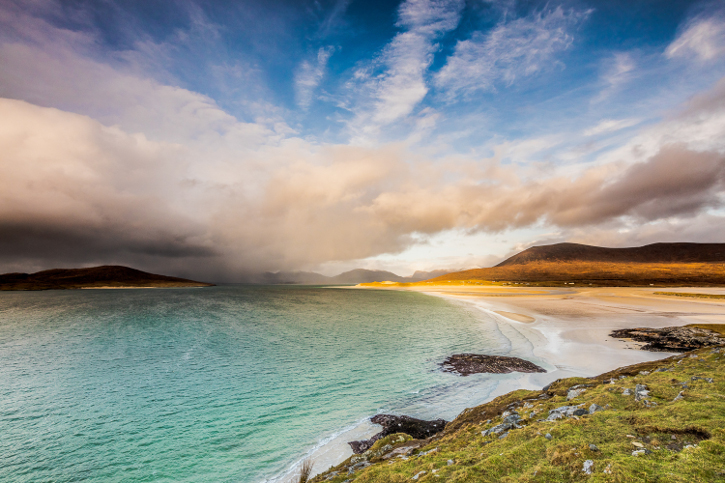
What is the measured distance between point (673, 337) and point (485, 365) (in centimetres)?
2317

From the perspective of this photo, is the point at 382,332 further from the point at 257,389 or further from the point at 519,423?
the point at 519,423

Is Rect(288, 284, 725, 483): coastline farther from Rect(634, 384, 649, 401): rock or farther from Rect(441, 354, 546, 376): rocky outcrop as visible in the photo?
Rect(634, 384, 649, 401): rock

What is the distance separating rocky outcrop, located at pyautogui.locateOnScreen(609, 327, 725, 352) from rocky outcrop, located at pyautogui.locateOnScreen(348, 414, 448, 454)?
85.8 feet

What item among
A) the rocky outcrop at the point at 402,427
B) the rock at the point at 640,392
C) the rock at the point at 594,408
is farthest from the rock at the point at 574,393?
the rocky outcrop at the point at 402,427

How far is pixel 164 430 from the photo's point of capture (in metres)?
15.2

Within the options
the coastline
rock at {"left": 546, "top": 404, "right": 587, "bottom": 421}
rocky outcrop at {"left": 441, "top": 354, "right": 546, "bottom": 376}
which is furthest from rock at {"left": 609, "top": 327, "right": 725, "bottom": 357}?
rock at {"left": 546, "top": 404, "right": 587, "bottom": 421}

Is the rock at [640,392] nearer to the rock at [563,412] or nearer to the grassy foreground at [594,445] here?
the grassy foreground at [594,445]

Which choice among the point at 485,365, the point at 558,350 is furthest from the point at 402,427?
the point at 558,350

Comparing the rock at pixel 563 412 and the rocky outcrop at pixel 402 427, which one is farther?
the rocky outcrop at pixel 402 427

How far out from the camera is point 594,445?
6828mm

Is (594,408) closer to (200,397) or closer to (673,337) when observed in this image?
(200,397)

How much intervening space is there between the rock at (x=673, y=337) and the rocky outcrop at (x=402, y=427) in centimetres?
2624

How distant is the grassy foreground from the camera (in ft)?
19.2

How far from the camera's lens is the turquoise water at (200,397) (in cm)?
1277
